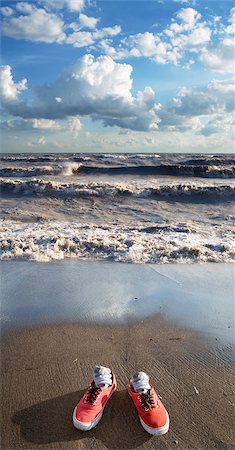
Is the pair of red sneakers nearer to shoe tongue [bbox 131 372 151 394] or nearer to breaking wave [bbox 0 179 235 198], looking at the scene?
shoe tongue [bbox 131 372 151 394]

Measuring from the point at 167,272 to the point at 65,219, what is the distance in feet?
18.5

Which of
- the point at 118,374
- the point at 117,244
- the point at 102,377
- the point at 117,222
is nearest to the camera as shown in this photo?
the point at 102,377

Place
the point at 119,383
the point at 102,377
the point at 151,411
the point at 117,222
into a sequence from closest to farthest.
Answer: the point at 151,411, the point at 102,377, the point at 119,383, the point at 117,222

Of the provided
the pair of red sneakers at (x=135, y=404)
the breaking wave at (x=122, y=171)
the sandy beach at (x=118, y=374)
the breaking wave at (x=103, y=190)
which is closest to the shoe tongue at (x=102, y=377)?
the pair of red sneakers at (x=135, y=404)

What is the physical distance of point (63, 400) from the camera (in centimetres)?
289

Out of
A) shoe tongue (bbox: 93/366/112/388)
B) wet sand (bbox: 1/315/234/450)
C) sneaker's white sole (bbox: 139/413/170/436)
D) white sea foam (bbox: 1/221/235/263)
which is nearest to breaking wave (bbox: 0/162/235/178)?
white sea foam (bbox: 1/221/235/263)

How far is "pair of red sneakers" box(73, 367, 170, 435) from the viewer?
2598 millimetres

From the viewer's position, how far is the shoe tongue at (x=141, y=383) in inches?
112

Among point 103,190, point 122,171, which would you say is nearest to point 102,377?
point 103,190

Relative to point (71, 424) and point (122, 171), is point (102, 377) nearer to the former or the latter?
point (71, 424)

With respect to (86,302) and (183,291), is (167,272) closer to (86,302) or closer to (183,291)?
(183,291)

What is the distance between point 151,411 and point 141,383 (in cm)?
26

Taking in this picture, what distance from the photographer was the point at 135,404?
2.85 meters

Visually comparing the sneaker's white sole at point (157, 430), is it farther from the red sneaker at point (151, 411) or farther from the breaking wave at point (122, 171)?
A: the breaking wave at point (122, 171)
